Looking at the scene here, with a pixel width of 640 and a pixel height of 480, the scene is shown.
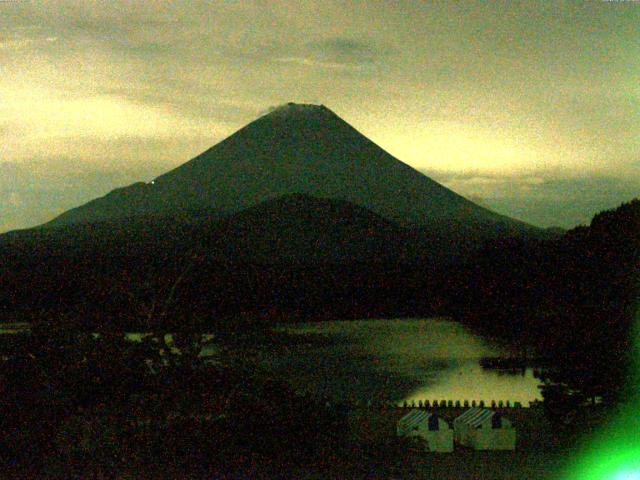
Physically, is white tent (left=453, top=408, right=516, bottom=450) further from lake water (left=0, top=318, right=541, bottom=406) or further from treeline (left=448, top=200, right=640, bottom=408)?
lake water (left=0, top=318, right=541, bottom=406)

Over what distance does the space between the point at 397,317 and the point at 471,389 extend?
68.5 ft

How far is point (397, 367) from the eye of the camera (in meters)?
22.0

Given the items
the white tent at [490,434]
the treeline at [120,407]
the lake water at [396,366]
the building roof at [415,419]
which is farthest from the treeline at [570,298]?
the treeline at [120,407]

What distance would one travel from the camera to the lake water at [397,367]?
17.3 metres

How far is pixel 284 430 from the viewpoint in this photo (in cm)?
779

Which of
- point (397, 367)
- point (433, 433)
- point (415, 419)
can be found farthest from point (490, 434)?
point (397, 367)

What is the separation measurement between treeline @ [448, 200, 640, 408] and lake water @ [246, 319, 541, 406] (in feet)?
4.47

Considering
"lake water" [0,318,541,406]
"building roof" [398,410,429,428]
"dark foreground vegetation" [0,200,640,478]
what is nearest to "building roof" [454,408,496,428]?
"building roof" [398,410,429,428]

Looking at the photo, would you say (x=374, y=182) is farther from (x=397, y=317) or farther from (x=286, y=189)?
(x=397, y=317)

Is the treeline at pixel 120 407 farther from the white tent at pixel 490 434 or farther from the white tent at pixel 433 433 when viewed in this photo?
the white tent at pixel 490 434

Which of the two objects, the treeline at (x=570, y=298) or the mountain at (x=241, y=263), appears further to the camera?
the mountain at (x=241, y=263)

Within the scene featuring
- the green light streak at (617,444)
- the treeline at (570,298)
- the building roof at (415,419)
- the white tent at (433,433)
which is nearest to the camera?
the green light streak at (617,444)

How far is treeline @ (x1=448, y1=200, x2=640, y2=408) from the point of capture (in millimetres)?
8039

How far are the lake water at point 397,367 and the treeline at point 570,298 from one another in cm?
136
